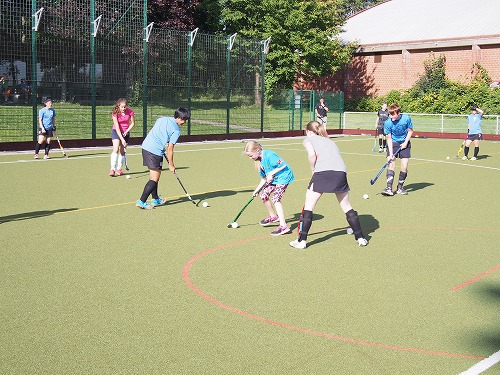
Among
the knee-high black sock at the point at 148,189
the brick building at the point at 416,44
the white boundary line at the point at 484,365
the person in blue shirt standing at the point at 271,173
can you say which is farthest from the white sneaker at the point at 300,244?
the brick building at the point at 416,44

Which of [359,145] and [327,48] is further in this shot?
[327,48]

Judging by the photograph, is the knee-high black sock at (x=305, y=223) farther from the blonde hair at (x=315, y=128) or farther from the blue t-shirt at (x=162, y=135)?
the blue t-shirt at (x=162, y=135)

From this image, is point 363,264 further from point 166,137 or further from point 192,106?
point 192,106

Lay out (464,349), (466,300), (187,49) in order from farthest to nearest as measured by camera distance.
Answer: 1. (187,49)
2. (466,300)
3. (464,349)

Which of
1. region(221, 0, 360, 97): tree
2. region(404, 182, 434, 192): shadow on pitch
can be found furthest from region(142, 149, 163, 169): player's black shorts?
region(221, 0, 360, 97): tree

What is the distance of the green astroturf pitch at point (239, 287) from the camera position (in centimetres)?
505

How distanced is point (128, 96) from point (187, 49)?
3388mm

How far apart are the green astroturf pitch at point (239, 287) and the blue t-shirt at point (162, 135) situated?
108 centimetres

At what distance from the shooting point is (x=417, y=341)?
5398 mm

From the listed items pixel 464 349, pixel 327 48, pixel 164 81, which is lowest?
pixel 464 349

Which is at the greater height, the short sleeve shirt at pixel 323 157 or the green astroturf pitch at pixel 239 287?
the short sleeve shirt at pixel 323 157

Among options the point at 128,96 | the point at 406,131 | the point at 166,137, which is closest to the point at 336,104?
the point at 128,96

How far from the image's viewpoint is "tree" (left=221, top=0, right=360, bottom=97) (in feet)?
148

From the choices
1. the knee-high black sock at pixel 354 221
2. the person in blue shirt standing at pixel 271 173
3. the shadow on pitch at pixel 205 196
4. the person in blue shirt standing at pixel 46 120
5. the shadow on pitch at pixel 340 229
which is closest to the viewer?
the knee-high black sock at pixel 354 221
